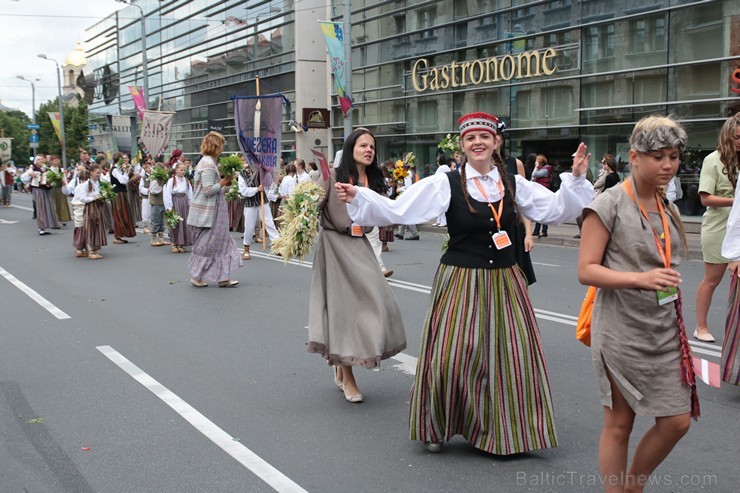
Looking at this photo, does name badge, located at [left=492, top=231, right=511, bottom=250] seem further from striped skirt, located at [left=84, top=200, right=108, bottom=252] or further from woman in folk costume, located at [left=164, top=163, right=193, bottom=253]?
woman in folk costume, located at [left=164, top=163, right=193, bottom=253]

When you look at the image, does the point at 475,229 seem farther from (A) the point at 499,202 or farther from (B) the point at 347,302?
(B) the point at 347,302

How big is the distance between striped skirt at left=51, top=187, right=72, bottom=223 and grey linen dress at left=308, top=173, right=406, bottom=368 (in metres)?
19.9

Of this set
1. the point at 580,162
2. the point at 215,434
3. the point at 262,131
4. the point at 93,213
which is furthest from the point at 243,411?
the point at 93,213

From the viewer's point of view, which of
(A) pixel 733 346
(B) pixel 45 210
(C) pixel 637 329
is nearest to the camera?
(C) pixel 637 329

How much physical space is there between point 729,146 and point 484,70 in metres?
22.1

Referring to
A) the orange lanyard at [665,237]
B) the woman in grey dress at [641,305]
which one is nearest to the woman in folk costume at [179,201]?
the woman in grey dress at [641,305]

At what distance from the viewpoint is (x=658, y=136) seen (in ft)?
10.8

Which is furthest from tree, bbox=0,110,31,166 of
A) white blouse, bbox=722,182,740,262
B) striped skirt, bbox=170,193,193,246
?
white blouse, bbox=722,182,740,262

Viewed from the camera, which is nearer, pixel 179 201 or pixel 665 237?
pixel 665 237

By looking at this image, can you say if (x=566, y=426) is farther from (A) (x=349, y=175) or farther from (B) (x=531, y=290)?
(B) (x=531, y=290)

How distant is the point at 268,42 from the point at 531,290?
38.1 meters

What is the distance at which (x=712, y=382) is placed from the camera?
3.29m

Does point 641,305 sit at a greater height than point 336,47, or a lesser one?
lesser

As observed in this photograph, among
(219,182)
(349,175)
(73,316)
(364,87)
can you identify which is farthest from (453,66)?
(349,175)
